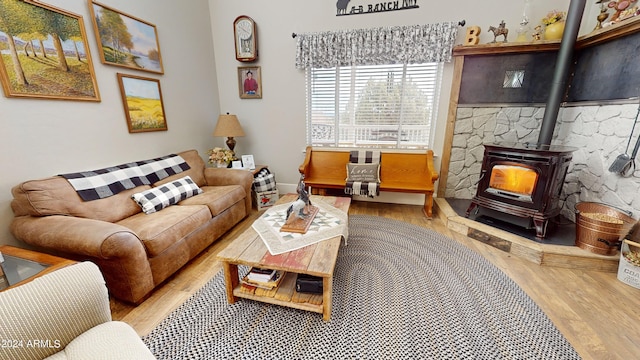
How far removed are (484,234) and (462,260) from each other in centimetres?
48

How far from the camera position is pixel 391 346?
51.7 inches

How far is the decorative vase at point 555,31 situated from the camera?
7.80 ft

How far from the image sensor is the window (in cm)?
303

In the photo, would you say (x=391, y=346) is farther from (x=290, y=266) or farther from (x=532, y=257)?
(x=532, y=257)

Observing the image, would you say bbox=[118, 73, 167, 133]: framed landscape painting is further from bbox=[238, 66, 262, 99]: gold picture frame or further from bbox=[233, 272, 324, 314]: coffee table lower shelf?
bbox=[233, 272, 324, 314]: coffee table lower shelf

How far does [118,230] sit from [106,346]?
84cm

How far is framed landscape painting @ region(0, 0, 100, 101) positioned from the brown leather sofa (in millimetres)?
689

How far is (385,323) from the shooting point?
1452mm

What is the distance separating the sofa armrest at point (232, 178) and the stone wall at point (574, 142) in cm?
256

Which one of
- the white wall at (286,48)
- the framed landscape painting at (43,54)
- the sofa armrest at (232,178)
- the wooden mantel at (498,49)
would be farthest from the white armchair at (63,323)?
the wooden mantel at (498,49)

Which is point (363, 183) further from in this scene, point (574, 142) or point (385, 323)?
point (574, 142)

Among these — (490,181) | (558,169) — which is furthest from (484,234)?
(558,169)

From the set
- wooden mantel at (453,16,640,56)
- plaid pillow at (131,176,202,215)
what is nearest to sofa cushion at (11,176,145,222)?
plaid pillow at (131,176,202,215)

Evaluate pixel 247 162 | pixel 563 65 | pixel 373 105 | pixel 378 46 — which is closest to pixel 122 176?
pixel 247 162
